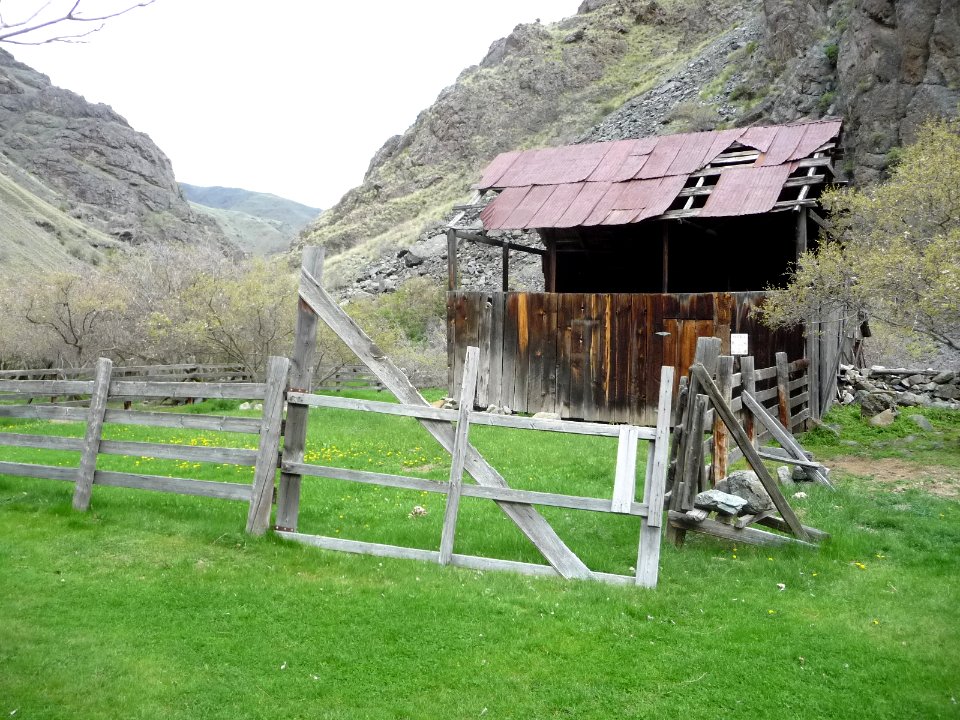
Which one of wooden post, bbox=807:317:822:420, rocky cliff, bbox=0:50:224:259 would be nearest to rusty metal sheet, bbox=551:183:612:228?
wooden post, bbox=807:317:822:420

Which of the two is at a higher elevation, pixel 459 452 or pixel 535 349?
pixel 535 349

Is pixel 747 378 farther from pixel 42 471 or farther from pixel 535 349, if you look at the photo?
pixel 535 349

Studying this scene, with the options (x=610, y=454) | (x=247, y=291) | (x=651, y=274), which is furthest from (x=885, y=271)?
(x=247, y=291)

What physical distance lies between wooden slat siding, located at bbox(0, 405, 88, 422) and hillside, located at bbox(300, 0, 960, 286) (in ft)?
103

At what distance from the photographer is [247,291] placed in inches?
992

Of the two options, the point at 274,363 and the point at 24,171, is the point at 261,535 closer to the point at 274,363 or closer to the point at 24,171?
the point at 274,363

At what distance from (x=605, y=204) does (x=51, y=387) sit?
544 inches

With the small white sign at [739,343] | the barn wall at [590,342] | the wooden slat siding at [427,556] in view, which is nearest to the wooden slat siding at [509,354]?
the barn wall at [590,342]

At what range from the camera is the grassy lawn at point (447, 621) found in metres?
4.46

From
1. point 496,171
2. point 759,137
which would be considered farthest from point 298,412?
point 759,137

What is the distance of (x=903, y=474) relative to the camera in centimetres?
1158

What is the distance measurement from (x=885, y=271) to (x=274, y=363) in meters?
10.3

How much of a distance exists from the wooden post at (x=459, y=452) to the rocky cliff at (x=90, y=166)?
8896 cm

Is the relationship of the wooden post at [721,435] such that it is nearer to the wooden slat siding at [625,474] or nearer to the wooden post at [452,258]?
the wooden slat siding at [625,474]
